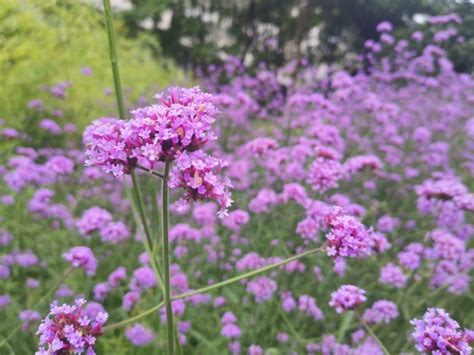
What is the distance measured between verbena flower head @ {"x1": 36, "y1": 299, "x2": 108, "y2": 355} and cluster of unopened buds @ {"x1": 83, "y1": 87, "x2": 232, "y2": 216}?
28 centimetres

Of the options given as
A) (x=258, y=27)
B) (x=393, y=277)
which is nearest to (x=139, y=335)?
(x=393, y=277)

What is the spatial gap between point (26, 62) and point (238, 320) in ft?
15.8

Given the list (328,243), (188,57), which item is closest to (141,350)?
(328,243)

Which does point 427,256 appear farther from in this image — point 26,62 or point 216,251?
point 26,62

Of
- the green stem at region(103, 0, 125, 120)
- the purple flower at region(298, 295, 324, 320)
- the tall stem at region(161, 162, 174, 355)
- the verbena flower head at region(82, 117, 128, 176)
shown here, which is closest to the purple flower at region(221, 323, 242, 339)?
the purple flower at region(298, 295, 324, 320)

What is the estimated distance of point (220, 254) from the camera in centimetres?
260

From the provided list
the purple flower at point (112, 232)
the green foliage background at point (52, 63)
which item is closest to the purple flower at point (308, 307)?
the purple flower at point (112, 232)

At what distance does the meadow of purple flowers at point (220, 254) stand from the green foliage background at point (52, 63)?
6.73ft

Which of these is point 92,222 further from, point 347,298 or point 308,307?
point 347,298

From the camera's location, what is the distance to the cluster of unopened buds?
36.0 inches

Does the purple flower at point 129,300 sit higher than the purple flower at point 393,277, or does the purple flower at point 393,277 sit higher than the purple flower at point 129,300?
the purple flower at point 129,300

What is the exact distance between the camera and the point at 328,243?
1.10 m

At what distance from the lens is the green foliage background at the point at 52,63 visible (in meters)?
5.47

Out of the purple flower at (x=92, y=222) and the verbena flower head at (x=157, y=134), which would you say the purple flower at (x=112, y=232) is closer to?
the purple flower at (x=92, y=222)
